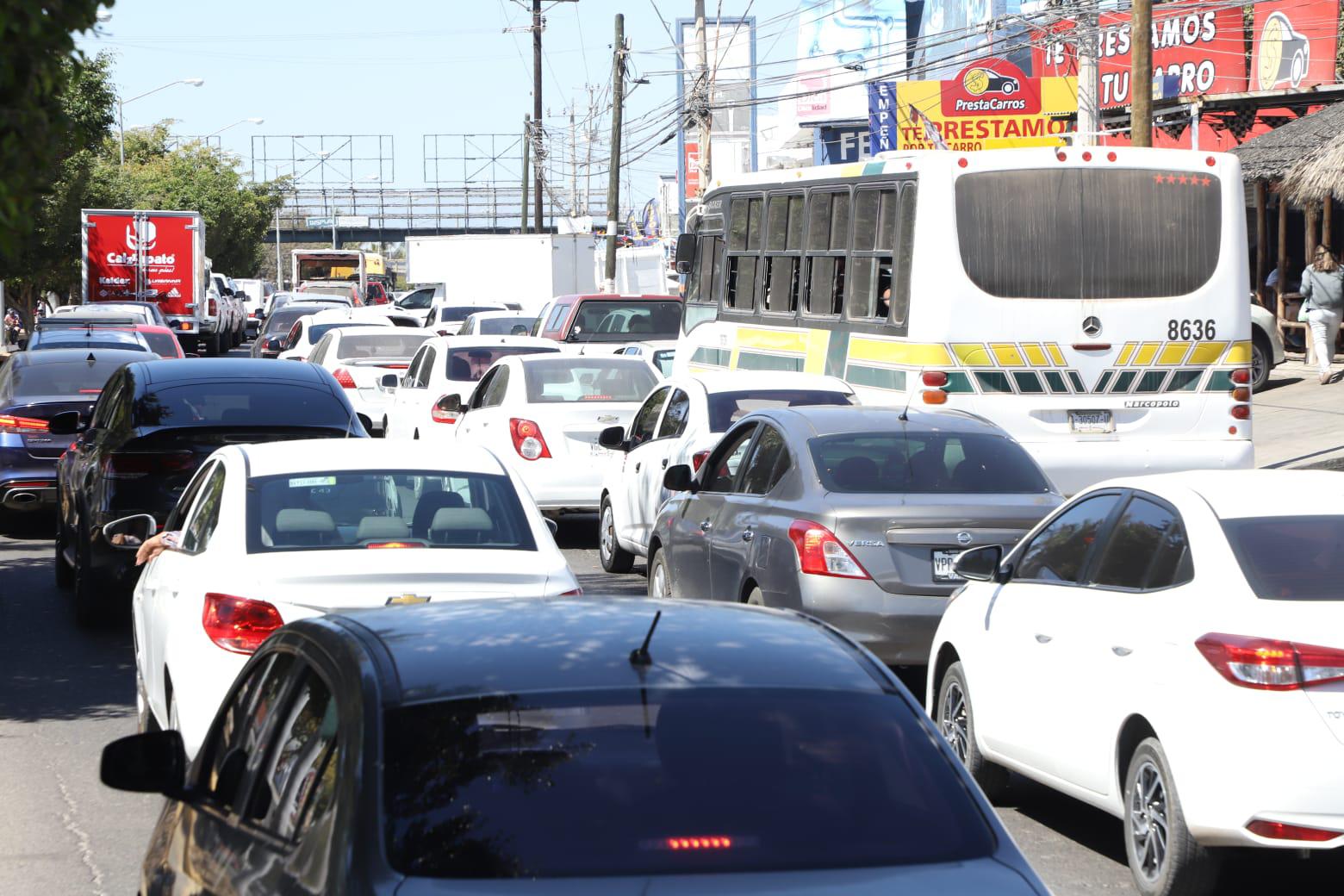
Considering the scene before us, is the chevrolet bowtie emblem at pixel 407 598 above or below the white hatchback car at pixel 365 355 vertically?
below

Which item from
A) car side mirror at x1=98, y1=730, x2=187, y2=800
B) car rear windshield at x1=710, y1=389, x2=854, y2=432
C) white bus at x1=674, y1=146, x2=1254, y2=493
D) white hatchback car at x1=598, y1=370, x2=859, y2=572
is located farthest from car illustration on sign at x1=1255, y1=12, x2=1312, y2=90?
car side mirror at x1=98, y1=730, x2=187, y2=800

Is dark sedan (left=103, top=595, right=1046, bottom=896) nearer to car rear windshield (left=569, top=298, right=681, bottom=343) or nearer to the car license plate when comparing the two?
the car license plate

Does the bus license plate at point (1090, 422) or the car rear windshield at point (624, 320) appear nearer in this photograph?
the bus license plate at point (1090, 422)

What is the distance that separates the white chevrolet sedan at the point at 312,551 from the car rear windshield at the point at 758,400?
18.3 feet

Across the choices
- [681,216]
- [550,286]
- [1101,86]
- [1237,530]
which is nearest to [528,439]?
[1237,530]

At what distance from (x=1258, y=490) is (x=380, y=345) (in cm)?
2013

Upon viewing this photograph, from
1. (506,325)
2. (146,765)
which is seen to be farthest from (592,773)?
(506,325)

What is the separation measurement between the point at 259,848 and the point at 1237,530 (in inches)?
157

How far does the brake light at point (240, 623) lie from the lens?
7391 millimetres

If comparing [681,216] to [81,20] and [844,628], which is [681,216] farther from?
[81,20]

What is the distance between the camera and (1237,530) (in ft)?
21.9

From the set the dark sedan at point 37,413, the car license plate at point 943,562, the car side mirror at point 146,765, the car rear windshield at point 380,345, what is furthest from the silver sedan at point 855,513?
the car rear windshield at point 380,345

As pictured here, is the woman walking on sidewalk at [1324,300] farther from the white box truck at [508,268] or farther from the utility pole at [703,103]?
the white box truck at [508,268]

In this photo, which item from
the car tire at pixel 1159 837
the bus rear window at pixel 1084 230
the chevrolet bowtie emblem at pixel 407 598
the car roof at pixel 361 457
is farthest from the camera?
the bus rear window at pixel 1084 230
